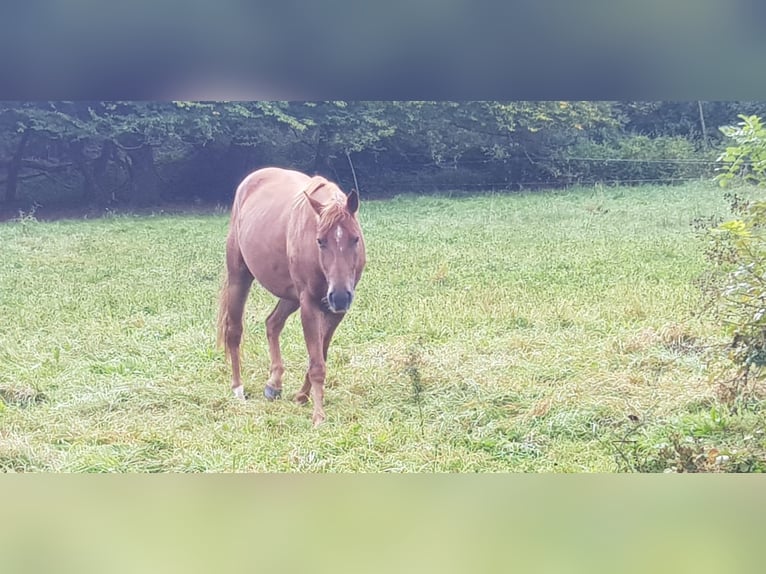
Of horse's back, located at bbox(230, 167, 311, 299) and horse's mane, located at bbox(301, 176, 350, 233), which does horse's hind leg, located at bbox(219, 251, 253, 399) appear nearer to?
horse's back, located at bbox(230, 167, 311, 299)

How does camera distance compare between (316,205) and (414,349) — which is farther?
(414,349)

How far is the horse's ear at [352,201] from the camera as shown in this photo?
12.6ft

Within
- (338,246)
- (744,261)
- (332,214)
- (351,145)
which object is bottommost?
(744,261)

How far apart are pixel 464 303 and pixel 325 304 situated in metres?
0.68

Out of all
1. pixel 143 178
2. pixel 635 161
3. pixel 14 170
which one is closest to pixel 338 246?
pixel 143 178

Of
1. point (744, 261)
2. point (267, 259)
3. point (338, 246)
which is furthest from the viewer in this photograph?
point (267, 259)

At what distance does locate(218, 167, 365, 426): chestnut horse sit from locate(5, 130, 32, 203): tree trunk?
41.3 inches

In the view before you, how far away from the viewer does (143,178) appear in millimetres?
4090

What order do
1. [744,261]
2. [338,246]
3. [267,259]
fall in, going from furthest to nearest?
[267,259] → [744,261] → [338,246]

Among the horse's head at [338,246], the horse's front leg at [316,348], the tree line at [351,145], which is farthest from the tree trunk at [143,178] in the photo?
the horse's front leg at [316,348]

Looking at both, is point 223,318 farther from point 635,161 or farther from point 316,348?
point 635,161

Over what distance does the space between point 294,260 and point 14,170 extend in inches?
57.0

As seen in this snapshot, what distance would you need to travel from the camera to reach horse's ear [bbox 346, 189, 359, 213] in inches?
151
